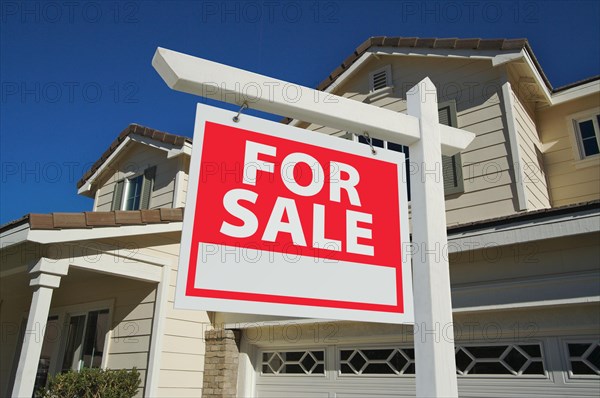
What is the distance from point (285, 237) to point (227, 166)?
33 cm

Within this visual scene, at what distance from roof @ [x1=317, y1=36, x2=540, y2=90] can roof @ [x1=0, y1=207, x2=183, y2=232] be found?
4578mm

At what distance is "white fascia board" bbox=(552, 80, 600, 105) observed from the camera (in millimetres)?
8133

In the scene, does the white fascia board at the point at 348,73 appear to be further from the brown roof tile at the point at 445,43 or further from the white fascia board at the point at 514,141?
the white fascia board at the point at 514,141

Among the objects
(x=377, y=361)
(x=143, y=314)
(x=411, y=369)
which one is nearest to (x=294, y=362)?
(x=377, y=361)

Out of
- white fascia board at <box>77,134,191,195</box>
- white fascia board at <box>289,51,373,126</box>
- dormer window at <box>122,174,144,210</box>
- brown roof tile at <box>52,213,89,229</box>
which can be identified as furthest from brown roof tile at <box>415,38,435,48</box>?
dormer window at <box>122,174,144,210</box>

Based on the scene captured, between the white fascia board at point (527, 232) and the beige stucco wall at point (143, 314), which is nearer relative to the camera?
the white fascia board at point (527, 232)

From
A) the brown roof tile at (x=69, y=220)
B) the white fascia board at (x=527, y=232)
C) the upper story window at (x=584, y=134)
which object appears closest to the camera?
the white fascia board at (x=527, y=232)

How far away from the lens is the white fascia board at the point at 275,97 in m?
1.75

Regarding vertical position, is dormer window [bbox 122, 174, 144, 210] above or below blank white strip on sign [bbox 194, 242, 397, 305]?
above

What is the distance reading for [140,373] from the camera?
315 inches

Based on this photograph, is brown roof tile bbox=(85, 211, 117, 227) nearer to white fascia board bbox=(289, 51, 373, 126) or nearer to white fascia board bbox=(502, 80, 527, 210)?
white fascia board bbox=(289, 51, 373, 126)

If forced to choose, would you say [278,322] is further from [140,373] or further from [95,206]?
[95,206]

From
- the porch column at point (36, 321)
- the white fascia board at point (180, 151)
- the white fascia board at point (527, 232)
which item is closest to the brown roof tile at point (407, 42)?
the white fascia board at point (527, 232)

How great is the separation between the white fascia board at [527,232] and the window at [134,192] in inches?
316
